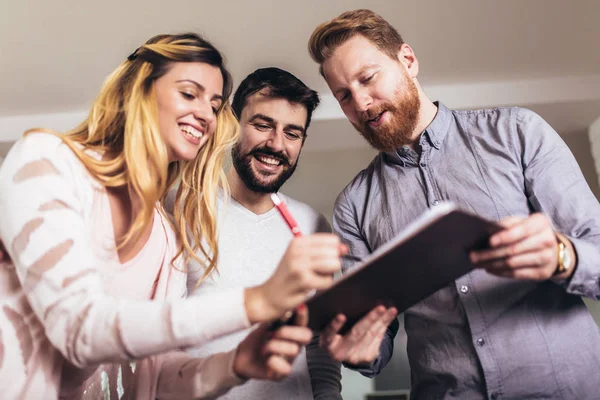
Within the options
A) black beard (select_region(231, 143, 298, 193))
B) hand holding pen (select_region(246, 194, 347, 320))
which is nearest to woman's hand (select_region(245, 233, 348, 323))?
hand holding pen (select_region(246, 194, 347, 320))

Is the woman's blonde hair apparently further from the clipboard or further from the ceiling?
the ceiling

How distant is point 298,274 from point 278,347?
17 cm

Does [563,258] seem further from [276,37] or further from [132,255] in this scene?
[276,37]

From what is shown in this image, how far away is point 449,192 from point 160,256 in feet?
2.38

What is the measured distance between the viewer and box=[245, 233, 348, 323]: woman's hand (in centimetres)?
70

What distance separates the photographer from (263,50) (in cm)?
275

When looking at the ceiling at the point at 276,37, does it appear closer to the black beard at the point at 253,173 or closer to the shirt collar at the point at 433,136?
the black beard at the point at 253,173

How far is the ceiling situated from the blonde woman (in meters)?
1.42

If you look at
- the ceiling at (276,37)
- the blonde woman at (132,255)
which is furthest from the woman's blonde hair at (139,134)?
the ceiling at (276,37)

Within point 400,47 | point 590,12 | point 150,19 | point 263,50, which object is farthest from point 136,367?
point 590,12

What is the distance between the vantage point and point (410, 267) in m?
0.79

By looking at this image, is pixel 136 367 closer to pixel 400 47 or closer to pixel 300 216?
pixel 300 216

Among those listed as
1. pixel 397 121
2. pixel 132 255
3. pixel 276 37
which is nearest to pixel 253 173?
pixel 397 121

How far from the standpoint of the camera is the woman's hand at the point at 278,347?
0.79 meters
